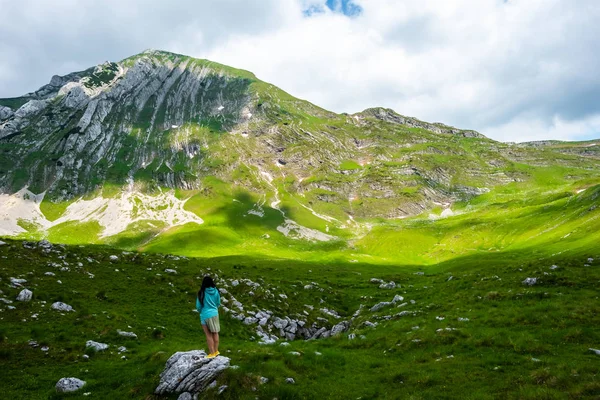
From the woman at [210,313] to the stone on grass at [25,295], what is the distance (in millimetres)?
17504

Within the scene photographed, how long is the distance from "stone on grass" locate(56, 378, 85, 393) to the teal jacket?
6.91 m

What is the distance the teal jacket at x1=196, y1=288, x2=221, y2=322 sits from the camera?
61.5ft

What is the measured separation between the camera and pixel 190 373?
15.9m

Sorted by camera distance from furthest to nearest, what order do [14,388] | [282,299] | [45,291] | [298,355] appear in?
1. [282,299]
2. [45,291]
3. [298,355]
4. [14,388]

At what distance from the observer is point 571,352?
53.9 ft

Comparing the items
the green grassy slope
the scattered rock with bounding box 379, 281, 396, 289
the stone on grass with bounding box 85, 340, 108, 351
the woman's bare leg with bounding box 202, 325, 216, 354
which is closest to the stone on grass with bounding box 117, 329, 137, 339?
the green grassy slope

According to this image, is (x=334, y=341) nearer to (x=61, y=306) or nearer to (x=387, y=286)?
(x=61, y=306)

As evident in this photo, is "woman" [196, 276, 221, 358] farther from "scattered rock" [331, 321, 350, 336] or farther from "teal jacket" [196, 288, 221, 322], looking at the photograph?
"scattered rock" [331, 321, 350, 336]

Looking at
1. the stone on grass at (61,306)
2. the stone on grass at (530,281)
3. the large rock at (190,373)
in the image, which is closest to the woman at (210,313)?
the large rock at (190,373)

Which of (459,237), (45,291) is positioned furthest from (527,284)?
(459,237)

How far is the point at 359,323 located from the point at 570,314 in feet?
55.2

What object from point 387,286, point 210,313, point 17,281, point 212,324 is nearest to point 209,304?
point 210,313

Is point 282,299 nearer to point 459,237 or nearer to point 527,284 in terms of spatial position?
point 527,284

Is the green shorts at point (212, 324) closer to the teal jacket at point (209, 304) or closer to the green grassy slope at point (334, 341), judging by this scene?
the teal jacket at point (209, 304)
